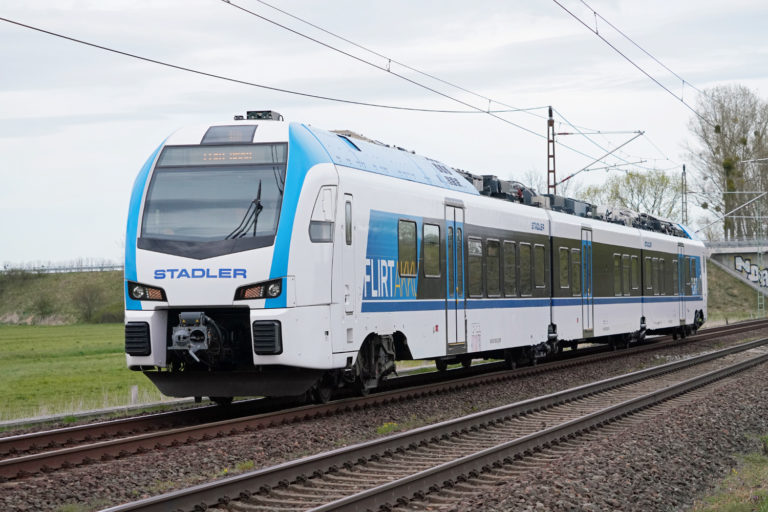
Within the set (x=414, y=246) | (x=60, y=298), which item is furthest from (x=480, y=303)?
(x=60, y=298)

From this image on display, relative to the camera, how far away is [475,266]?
1806 centimetres

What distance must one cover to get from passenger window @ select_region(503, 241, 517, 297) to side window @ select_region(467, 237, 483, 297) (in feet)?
4.24

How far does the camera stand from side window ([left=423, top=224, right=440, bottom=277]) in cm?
1623

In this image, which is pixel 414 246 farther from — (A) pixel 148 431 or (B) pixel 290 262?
(A) pixel 148 431

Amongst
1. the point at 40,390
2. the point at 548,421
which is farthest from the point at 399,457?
the point at 40,390

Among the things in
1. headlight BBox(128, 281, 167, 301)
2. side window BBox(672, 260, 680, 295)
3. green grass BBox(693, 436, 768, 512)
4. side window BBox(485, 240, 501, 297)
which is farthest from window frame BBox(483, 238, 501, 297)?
side window BBox(672, 260, 680, 295)

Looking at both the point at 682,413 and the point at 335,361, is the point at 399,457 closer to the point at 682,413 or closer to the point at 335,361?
the point at 335,361

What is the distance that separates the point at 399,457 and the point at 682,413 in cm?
528

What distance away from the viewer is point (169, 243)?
13.0 m

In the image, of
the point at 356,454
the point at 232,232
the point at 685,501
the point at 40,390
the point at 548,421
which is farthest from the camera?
the point at 40,390

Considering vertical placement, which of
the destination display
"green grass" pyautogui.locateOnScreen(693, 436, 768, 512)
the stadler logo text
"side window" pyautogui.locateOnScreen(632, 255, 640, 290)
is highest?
the destination display

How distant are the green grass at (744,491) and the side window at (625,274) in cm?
1565

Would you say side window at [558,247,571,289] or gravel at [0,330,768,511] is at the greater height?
side window at [558,247,571,289]

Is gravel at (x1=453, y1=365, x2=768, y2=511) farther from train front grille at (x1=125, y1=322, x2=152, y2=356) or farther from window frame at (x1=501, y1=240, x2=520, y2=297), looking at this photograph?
train front grille at (x1=125, y1=322, x2=152, y2=356)
